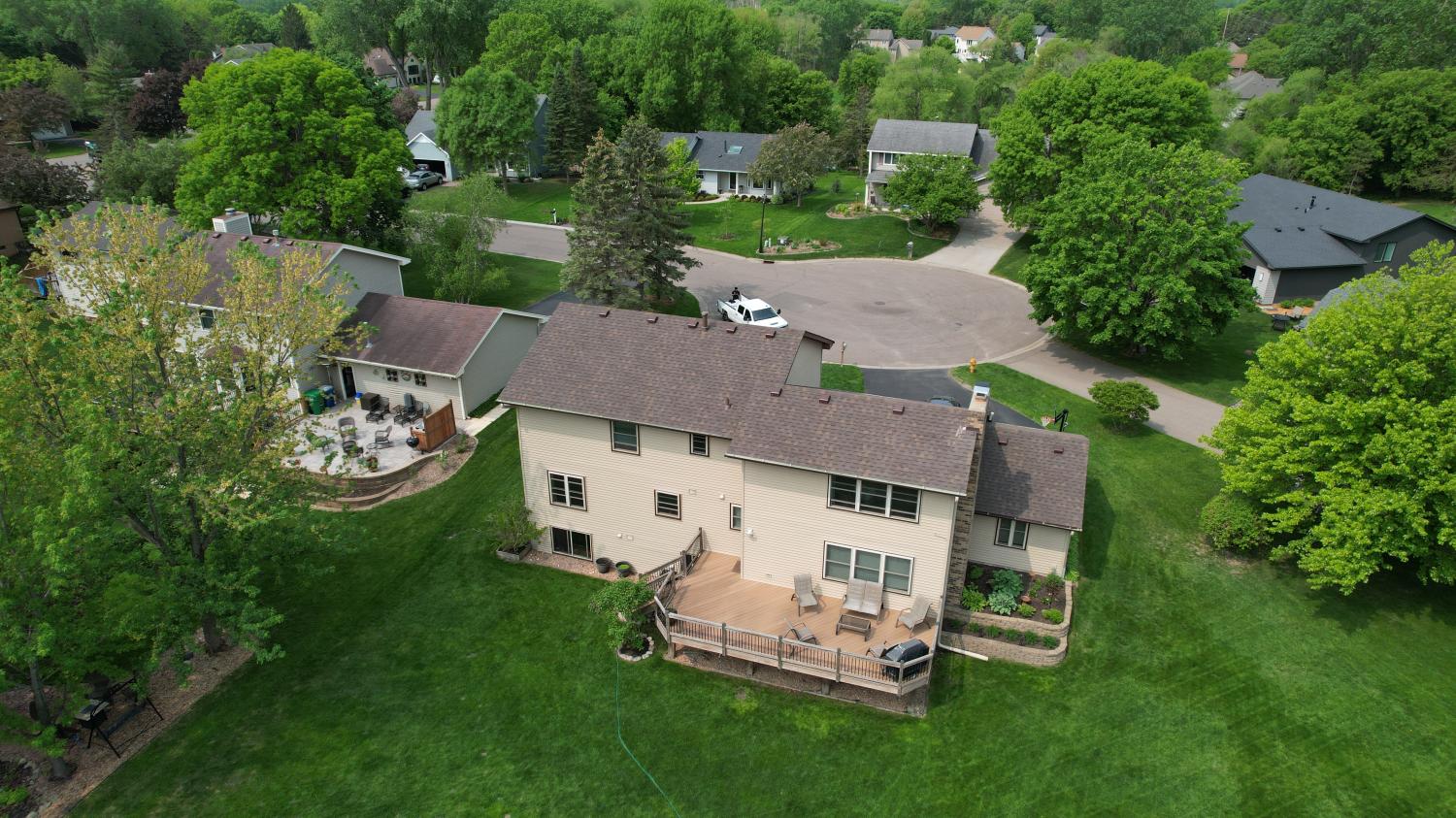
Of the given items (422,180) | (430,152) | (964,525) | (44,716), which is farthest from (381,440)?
(430,152)

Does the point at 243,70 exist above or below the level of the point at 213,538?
above

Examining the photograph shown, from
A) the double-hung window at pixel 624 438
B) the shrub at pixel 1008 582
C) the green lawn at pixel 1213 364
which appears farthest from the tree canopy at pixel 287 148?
the green lawn at pixel 1213 364

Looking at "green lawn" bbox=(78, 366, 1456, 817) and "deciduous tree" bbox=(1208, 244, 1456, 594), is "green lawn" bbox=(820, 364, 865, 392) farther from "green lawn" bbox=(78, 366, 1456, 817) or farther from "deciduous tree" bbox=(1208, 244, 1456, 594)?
"deciduous tree" bbox=(1208, 244, 1456, 594)

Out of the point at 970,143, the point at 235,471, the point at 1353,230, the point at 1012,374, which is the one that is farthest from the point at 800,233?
Result: the point at 235,471

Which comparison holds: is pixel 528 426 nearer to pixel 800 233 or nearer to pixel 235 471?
pixel 235 471

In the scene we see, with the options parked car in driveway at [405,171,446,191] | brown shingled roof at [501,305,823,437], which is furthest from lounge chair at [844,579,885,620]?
parked car in driveway at [405,171,446,191]

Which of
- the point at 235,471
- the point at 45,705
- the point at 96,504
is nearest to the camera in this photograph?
the point at 96,504
